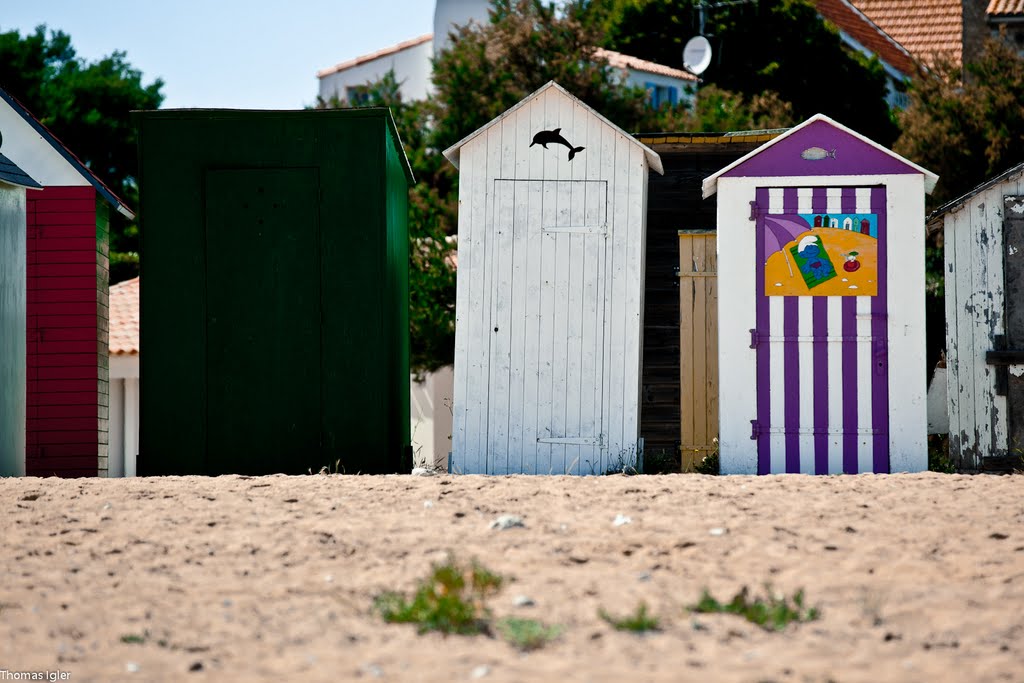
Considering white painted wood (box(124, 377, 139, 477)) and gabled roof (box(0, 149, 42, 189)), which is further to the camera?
white painted wood (box(124, 377, 139, 477))

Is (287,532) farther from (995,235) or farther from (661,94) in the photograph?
(661,94)

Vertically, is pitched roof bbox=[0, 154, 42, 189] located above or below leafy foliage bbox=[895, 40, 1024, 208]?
below

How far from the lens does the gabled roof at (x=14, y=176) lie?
9.40 meters

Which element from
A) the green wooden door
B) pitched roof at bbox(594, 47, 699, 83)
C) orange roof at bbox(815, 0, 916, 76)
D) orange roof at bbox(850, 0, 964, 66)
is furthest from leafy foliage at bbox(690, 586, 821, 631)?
orange roof at bbox(850, 0, 964, 66)

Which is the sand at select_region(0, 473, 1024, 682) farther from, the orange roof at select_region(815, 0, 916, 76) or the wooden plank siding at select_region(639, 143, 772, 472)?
the orange roof at select_region(815, 0, 916, 76)

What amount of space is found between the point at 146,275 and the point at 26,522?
2623 millimetres

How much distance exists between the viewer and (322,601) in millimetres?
5336

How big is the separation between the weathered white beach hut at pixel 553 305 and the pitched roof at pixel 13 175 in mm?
3261

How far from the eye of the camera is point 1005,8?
1018 inches

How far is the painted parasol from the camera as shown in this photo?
8.71 meters

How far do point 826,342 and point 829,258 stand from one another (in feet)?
1.81

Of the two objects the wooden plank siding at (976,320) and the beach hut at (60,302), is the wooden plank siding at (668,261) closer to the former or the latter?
the wooden plank siding at (976,320)

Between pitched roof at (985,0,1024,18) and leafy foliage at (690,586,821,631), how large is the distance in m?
23.3

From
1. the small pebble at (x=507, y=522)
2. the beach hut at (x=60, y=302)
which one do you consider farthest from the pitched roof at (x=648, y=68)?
the small pebble at (x=507, y=522)
